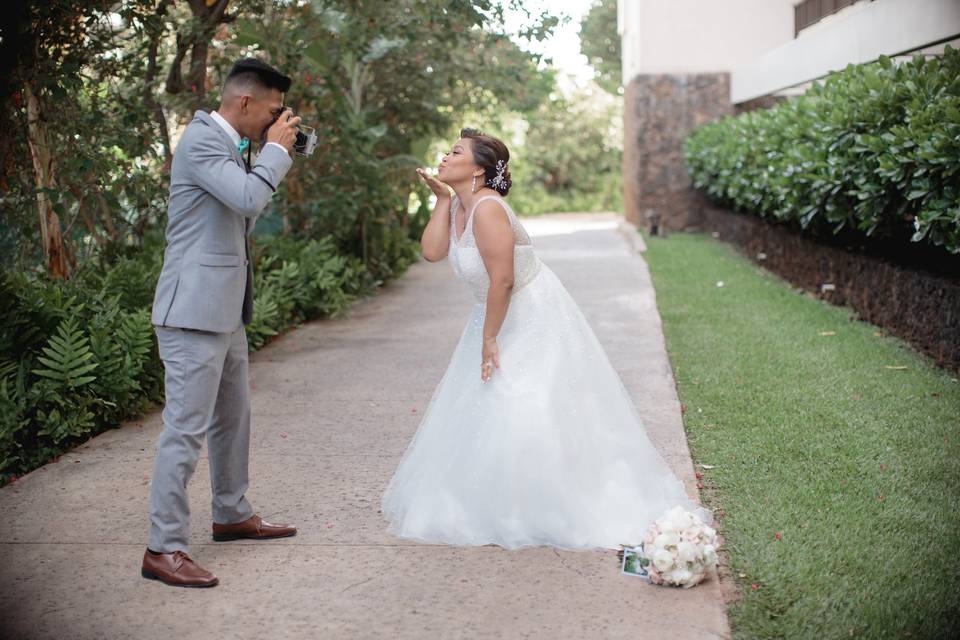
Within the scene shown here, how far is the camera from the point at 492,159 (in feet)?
15.5

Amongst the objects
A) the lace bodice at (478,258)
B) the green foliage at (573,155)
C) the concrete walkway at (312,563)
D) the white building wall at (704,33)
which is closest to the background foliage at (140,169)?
the concrete walkway at (312,563)

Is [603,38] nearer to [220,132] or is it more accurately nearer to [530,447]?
[530,447]

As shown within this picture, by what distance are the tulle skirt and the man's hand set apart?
1.28m

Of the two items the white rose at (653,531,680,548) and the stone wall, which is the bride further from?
the stone wall

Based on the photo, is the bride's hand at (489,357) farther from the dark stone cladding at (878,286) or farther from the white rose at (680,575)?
the dark stone cladding at (878,286)

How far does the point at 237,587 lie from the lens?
13.5ft

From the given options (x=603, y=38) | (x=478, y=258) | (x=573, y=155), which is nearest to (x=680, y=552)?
(x=478, y=258)

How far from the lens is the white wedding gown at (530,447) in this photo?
4602mm

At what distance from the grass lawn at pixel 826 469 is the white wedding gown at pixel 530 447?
53 centimetres

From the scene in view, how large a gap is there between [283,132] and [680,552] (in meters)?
2.25

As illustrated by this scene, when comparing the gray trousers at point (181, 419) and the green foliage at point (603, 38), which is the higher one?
the green foliage at point (603, 38)

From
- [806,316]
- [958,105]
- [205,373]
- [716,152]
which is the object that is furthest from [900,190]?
[716,152]

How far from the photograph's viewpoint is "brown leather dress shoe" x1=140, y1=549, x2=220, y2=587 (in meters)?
4.08

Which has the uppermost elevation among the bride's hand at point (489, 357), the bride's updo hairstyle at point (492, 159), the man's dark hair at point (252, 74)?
the man's dark hair at point (252, 74)
